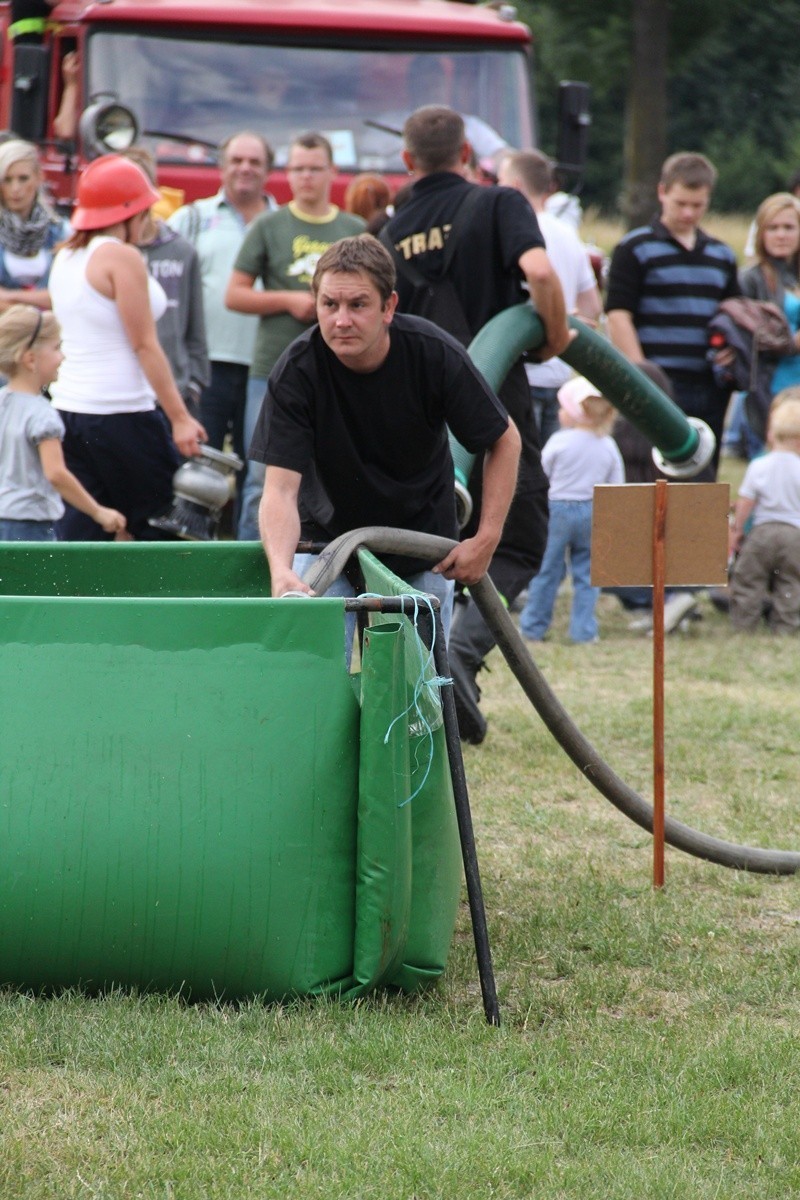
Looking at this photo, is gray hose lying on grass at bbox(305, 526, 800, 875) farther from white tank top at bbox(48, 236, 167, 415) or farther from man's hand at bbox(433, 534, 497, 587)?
white tank top at bbox(48, 236, 167, 415)

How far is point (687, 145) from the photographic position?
4631cm

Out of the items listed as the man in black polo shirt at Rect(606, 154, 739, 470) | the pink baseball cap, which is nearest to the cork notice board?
the pink baseball cap

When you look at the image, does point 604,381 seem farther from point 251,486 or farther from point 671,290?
point 671,290

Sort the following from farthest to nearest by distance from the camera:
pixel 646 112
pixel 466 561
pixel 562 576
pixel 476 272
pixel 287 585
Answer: pixel 646 112 < pixel 562 576 < pixel 476 272 < pixel 466 561 < pixel 287 585

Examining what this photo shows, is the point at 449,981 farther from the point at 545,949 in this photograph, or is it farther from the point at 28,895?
the point at 28,895

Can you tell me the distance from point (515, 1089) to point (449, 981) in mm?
627

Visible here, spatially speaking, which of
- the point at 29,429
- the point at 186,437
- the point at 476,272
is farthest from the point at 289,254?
the point at 476,272

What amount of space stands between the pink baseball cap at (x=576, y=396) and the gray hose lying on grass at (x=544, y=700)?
12.1 ft

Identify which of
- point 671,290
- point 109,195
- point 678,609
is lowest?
point 678,609

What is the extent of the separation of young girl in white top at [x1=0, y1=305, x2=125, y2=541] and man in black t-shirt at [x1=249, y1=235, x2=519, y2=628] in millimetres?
1724

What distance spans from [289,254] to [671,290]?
2085 mm

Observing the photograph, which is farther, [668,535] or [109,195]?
[109,195]

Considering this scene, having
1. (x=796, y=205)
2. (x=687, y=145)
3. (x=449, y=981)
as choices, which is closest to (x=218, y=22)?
(x=796, y=205)

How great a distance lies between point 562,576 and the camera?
8.38 meters
